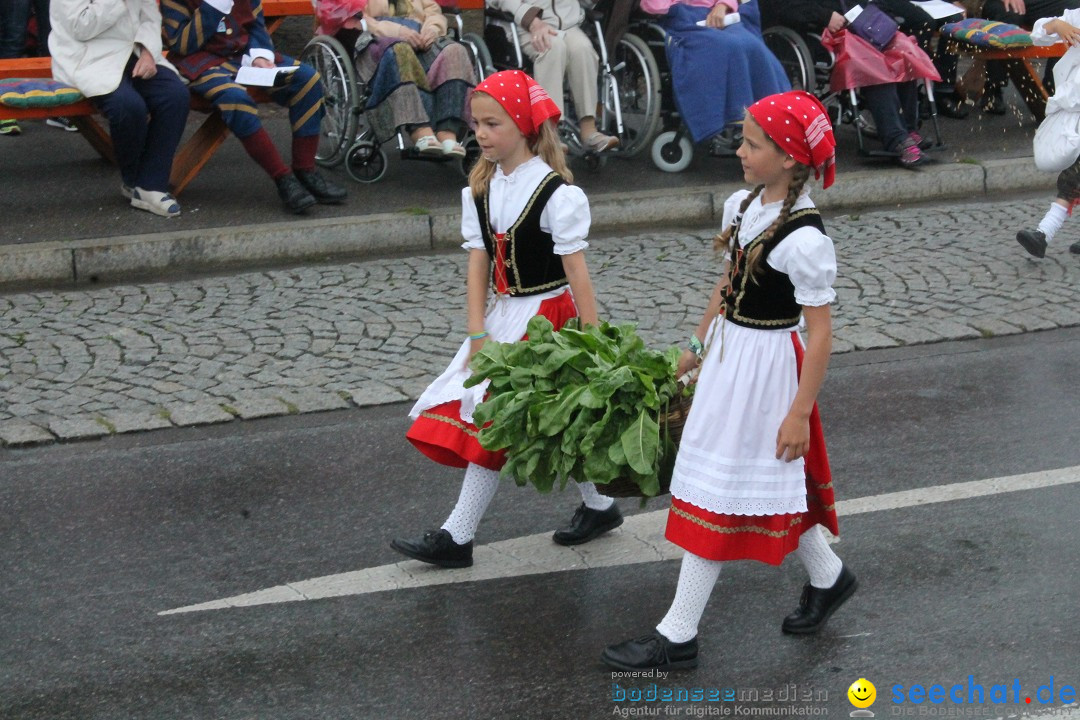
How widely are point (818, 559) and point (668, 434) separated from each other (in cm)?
64

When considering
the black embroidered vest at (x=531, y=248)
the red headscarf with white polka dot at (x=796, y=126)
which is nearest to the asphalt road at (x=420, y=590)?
the black embroidered vest at (x=531, y=248)

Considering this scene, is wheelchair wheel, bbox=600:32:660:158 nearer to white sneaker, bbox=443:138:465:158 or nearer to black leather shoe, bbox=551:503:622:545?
white sneaker, bbox=443:138:465:158

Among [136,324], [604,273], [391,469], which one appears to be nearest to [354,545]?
[391,469]

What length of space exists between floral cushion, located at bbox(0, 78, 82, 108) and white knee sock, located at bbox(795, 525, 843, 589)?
593 centimetres

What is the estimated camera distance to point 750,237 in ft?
12.8

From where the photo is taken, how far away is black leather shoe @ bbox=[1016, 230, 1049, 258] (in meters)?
8.05

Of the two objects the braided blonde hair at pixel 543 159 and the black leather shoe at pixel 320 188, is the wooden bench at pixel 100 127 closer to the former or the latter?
the black leather shoe at pixel 320 188

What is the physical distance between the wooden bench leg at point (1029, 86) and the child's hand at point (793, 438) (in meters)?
8.64

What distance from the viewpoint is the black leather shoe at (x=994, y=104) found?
465 inches

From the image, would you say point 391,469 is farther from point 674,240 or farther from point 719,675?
point 674,240

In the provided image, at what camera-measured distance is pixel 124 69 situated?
8.31m

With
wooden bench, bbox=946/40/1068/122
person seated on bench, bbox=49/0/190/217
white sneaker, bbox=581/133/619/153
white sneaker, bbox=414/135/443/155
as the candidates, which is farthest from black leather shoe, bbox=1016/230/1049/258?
person seated on bench, bbox=49/0/190/217

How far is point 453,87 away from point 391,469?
13.8 ft

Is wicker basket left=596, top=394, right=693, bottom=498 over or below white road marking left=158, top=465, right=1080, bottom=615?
over
